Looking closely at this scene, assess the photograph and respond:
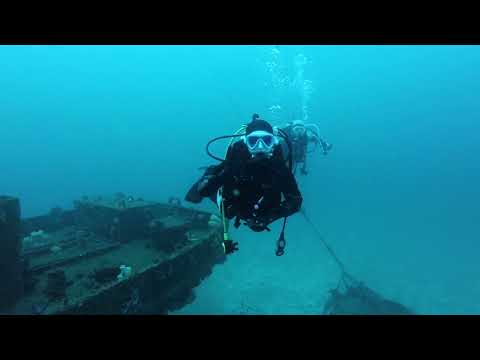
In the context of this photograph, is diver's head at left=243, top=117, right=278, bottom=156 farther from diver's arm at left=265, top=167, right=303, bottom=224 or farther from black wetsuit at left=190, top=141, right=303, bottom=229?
diver's arm at left=265, top=167, right=303, bottom=224

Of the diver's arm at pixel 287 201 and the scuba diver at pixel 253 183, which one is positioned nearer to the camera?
the scuba diver at pixel 253 183

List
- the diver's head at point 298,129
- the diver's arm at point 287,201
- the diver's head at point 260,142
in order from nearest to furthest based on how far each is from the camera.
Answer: the diver's head at point 260,142 < the diver's arm at point 287,201 < the diver's head at point 298,129

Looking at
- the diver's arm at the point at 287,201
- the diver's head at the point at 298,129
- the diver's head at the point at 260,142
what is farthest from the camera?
the diver's head at the point at 298,129

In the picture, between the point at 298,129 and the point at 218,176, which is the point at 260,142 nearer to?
the point at 218,176

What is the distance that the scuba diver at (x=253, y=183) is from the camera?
4.07m

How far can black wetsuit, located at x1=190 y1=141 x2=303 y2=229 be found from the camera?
4.07 metres

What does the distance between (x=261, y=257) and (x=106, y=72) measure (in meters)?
154

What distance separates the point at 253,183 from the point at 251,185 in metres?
0.04

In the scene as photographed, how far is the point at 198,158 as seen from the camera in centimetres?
12750

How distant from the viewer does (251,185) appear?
4.09m

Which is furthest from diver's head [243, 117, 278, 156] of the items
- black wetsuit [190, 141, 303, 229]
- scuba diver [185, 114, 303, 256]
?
black wetsuit [190, 141, 303, 229]

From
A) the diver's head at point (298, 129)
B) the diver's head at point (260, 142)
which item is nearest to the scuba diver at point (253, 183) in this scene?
the diver's head at point (260, 142)

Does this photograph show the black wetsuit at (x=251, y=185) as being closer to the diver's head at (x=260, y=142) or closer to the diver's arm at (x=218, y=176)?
the diver's arm at (x=218, y=176)
